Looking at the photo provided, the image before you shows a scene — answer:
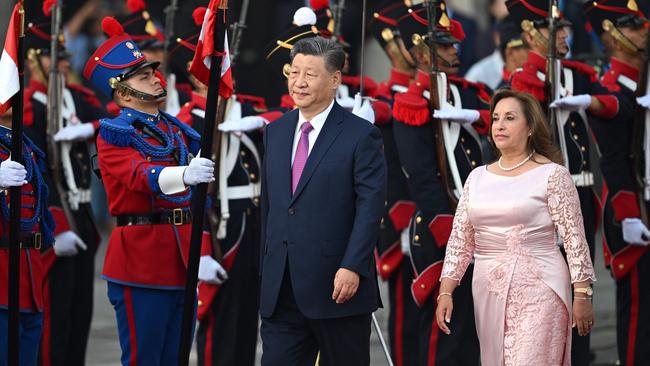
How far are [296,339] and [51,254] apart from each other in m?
2.83

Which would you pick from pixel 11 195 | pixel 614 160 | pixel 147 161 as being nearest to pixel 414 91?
pixel 614 160

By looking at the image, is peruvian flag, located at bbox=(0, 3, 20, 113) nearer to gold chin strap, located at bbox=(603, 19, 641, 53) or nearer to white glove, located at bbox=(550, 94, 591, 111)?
white glove, located at bbox=(550, 94, 591, 111)

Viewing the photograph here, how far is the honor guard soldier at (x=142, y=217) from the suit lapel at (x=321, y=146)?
0.63m

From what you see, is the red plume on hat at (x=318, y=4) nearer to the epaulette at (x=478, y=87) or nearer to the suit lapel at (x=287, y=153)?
the epaulette at (x=478, y=87)

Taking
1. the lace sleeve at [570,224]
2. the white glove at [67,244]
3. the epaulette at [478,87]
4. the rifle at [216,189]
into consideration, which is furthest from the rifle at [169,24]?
the lace sleeve at [570,224]

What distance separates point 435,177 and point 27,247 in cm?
209

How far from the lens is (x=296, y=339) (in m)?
5.89

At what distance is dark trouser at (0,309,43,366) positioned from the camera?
632cm

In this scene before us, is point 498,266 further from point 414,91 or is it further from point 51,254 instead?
point 51,254

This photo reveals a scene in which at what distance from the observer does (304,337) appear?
5.91 metres

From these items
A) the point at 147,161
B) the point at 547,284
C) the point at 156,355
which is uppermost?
the point at 147,161

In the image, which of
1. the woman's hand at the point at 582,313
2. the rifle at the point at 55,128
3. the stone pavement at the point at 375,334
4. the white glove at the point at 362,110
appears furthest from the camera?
the stone pavement at the point at 375,334

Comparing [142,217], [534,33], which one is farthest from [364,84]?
[142,217]

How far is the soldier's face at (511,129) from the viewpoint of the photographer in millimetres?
5930
